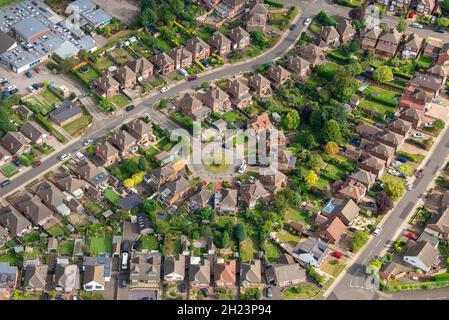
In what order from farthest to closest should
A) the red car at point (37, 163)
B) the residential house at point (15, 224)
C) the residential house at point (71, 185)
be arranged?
the red car at point (37, 163)
the residential house at point (71, 185)
the residential house at point (15, 224)

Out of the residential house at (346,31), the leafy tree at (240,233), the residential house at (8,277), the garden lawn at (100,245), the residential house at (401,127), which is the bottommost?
the residential house at (8,277)

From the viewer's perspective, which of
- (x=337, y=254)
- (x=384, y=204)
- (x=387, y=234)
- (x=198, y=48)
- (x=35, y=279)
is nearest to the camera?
(x=35, y=279)

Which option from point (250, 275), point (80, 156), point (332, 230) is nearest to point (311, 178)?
point (332, 230)

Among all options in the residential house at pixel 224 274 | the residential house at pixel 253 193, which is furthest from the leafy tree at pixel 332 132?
the residential house at pixel 224 274

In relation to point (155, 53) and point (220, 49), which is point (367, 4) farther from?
point (155, 53)

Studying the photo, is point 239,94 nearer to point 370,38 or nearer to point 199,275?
point 370,38

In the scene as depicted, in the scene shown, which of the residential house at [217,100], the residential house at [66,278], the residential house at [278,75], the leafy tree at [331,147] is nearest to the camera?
the residential house at [66,278]

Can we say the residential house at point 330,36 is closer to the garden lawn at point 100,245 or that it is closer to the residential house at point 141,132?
the residential house at point 141,132
